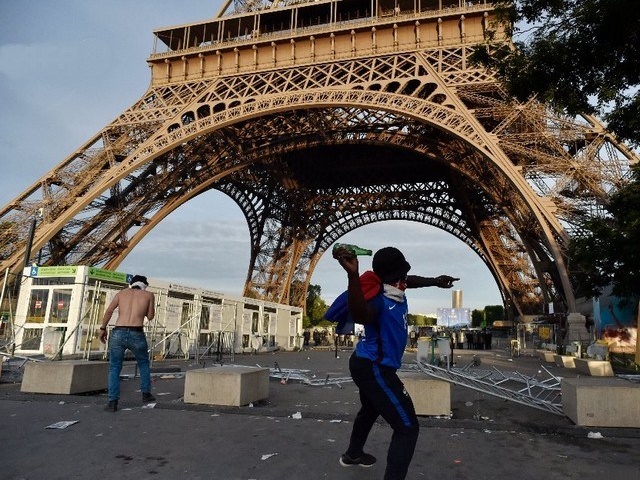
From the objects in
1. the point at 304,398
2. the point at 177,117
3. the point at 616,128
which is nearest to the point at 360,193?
the point at 177,117

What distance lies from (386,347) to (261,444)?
1881 millimetres

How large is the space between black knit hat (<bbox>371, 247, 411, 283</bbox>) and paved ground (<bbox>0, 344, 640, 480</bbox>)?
1.40m

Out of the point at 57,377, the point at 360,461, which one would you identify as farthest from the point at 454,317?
the point at 360,461

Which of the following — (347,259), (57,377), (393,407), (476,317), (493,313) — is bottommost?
(57,377)

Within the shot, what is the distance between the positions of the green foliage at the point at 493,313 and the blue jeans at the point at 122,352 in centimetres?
7266

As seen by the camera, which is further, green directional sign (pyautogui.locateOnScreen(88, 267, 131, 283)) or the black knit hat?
green directional sign (pyautogui.locateOnScreen(88, 267, 131, 283))

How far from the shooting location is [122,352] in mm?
5871

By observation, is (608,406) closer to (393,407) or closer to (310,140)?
(393,407)

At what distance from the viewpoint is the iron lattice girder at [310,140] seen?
685 inches

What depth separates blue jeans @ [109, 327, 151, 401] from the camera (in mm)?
5641

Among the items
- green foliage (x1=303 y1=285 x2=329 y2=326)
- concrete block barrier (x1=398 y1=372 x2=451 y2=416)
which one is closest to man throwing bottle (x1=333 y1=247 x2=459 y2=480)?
concrete block barrier (x1=398 y1=372 x2=451 y2=416)

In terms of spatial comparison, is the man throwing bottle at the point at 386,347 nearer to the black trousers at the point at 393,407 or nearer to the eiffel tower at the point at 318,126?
the black trousers at the point at 393,407

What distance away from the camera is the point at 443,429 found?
194 inches

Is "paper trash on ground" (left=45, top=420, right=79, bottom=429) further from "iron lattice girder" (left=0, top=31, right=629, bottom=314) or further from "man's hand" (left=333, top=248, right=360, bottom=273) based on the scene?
"iron lattice girder" (left=0, top=31, right=629, bottom=314)
